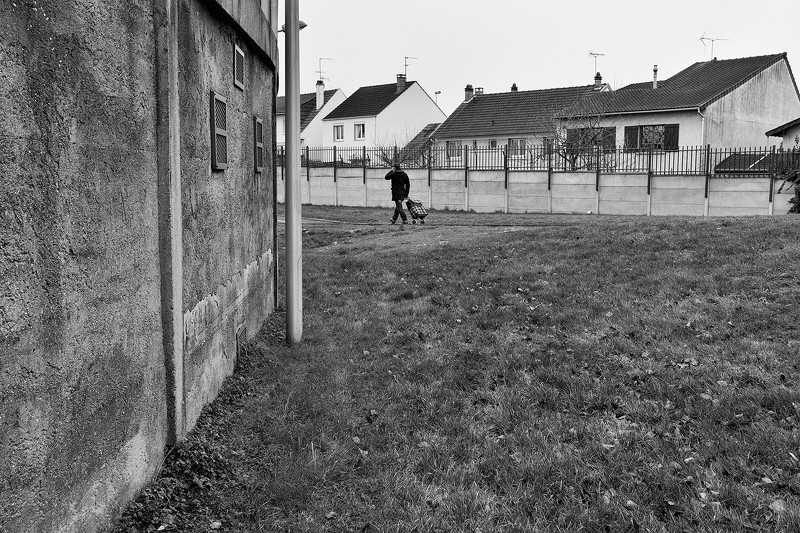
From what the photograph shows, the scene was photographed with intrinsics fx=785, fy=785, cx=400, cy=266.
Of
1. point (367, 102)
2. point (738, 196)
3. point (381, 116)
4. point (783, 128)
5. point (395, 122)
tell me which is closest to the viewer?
point (738, 196)

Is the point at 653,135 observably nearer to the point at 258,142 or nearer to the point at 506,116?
the point at 506,116

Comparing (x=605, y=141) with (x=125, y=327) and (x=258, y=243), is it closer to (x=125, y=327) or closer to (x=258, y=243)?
(x=258, y=243)

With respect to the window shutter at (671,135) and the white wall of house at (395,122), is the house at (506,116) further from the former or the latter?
the window shutter at (671,135)

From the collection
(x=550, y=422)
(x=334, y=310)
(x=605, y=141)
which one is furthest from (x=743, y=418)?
(x=605, y=141)

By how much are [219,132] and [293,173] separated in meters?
1.97

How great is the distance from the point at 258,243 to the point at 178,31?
3.44 metres

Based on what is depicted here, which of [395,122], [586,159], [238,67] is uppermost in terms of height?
[395,122]

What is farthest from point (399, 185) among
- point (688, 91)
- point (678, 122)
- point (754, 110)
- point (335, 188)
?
point (754, 110)

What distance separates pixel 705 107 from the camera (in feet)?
113

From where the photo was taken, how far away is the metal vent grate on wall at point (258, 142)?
7326 millimetres

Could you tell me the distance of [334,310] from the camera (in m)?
9.01

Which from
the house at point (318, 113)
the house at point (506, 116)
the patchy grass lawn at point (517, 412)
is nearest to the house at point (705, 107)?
the house at point (506, 116)

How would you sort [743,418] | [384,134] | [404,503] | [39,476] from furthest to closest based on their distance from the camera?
[384,134], [743,418], [404,503], [39,476]

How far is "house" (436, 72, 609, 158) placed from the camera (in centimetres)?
4625
